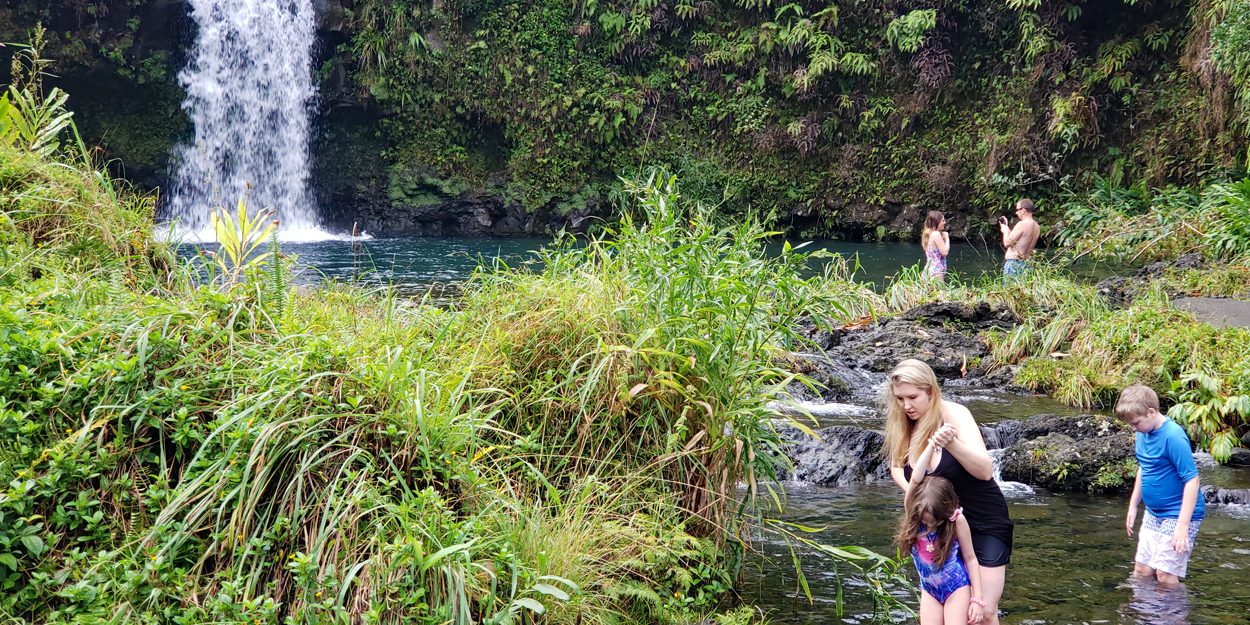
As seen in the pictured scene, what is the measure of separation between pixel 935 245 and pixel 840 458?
725 cm

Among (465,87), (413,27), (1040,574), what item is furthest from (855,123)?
(1040,574)

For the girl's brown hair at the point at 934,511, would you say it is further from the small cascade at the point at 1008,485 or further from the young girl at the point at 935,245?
the young girl at the point at 935,245

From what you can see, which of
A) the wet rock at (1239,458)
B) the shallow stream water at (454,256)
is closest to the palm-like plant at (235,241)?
the wet rock at (1239,458)

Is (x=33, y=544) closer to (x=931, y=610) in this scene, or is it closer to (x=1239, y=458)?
(x=931, y=610)

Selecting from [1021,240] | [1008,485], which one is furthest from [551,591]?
[1021,240]

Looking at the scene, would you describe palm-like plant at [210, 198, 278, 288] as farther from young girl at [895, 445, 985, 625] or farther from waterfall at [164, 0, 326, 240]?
waterfall at [164, 0, 326, 240]

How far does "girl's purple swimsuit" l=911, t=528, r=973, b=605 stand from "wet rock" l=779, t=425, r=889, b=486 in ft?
10.8

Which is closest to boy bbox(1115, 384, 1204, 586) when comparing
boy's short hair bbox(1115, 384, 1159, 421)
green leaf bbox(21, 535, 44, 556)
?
boy's short hair bbox(1115, 384, 1159, 421)

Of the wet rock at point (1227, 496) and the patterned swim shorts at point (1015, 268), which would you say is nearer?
the wet rock at point (1227, 496)

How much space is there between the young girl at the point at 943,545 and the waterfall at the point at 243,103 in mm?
20318

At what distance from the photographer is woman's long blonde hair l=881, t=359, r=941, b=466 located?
417 cm

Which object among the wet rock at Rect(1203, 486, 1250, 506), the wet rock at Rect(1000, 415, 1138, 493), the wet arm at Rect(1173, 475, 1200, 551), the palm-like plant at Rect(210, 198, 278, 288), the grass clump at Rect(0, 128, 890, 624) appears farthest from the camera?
the wet rock at Rect(1000, 415, 1138, 493)

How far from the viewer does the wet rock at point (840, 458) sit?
7.57 meters

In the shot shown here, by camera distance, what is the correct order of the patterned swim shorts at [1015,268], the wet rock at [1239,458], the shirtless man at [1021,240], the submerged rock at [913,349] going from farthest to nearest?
the shirtless man at [1021,240]
the patterned swim shorts at [1015,268]
the submerged rock at [913,349]
the wet rock at [1239,458]
